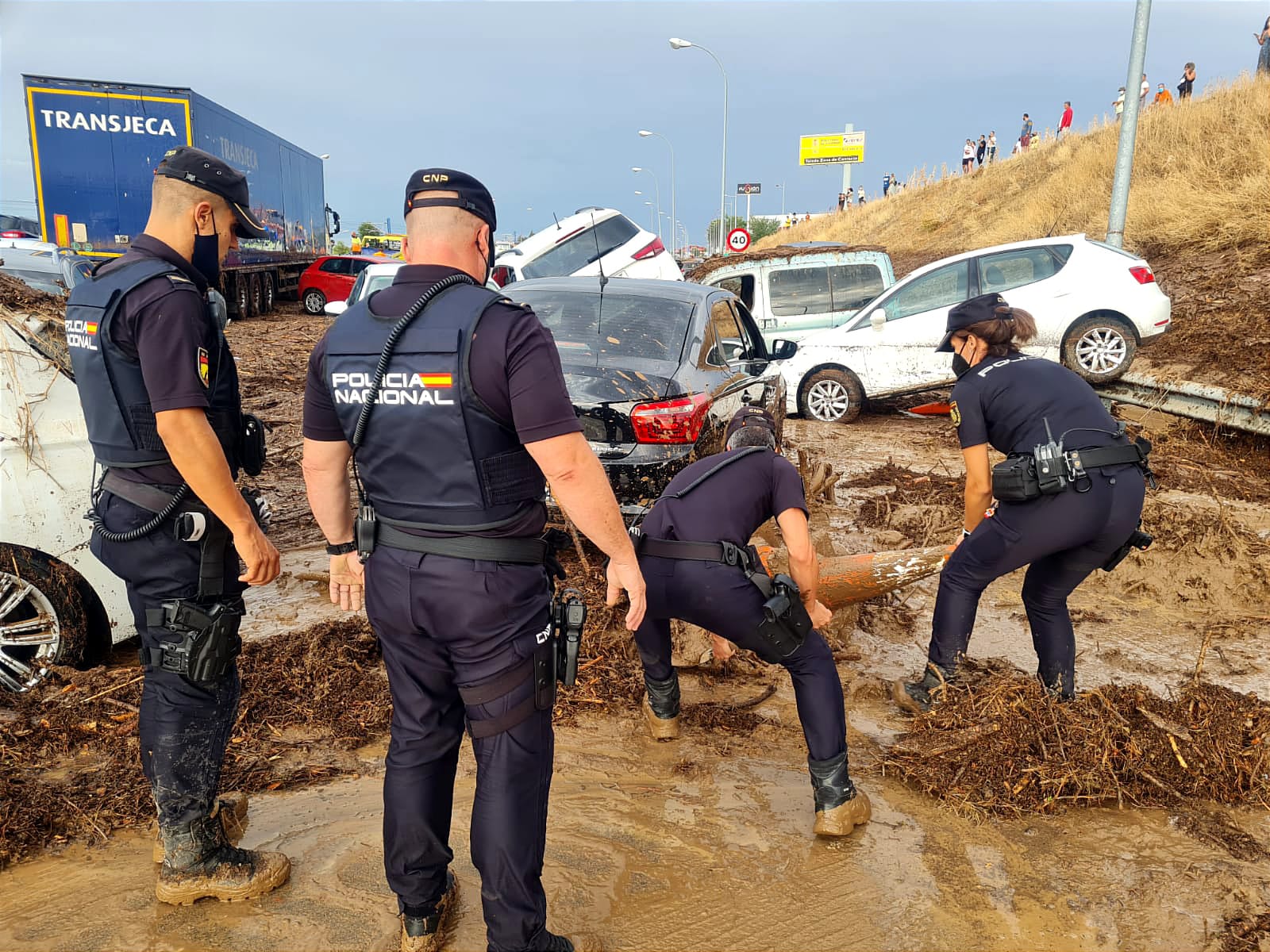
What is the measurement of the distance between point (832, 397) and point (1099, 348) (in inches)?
119

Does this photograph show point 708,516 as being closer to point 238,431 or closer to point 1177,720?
point 238,431

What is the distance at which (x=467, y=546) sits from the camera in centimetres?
230

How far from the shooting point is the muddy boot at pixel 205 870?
2.77 meters

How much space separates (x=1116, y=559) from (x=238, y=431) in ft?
11.8

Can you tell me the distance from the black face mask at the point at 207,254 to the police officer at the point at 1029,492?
2907 mm

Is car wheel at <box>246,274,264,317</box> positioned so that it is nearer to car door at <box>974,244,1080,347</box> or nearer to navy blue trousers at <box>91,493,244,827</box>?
car door at <box>974,244,1080,347</box>

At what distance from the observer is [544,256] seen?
1470 centimetres

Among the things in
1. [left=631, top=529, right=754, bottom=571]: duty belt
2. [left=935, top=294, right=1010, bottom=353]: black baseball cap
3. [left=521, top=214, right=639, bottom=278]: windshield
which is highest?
[left=521, top=214, right=639, bottom=278]: windshield

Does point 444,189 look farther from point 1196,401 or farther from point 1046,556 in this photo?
point 1196,401

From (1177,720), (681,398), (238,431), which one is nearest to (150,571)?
(238,431)

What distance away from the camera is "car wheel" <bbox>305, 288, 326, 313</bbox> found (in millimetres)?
25286

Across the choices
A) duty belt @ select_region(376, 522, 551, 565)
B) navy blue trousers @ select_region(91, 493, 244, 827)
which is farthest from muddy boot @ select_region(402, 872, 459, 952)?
duty belt @ select_region(376, 522, 551, 565)

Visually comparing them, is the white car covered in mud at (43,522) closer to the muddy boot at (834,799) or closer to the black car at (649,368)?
→ the black car at (649,368)

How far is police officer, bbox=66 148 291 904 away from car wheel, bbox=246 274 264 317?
69.7 ft
